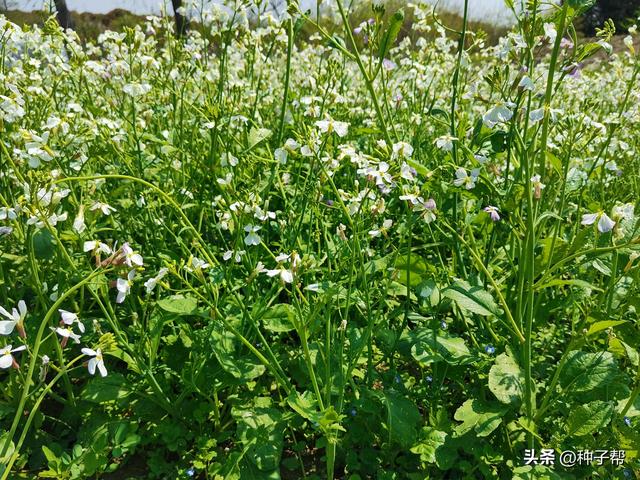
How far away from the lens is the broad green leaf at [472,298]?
1604 millimetres

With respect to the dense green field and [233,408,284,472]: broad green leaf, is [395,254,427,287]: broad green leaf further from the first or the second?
[233,408,284,472]: broad green leaf

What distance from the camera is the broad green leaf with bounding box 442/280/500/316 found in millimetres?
1604

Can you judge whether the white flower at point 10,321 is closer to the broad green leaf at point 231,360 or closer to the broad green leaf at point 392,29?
the broad green leaf at point 231,360

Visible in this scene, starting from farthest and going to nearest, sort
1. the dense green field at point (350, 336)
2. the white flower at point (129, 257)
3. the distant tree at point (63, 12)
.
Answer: the distant tree at point (63, 12) → the dense green field at point (350, 336) → the white flower at point (129, 257)

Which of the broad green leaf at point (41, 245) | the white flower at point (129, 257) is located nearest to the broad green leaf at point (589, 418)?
the white flower at point (129, 257)

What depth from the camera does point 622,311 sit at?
1.77m

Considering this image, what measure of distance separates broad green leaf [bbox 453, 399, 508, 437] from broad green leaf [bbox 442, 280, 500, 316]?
29 centimetres

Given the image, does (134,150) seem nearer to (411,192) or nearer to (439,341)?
(411,192)

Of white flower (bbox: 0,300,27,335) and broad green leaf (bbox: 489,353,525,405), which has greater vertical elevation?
white flower (bbox: 0,300,27,335)

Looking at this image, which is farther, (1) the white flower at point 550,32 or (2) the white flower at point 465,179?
(2) the white flower at point 465,179

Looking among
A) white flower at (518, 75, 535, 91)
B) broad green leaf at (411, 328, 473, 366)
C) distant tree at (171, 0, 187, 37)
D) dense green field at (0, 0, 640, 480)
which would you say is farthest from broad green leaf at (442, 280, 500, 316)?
distant tree at (171, 0, 187, 37)

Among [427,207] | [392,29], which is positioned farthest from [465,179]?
[392,29]

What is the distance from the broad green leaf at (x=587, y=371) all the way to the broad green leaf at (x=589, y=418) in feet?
0.20

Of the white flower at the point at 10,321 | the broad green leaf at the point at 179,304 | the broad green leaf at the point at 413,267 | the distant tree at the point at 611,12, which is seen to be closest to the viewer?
the white flower at the point at 10,321
